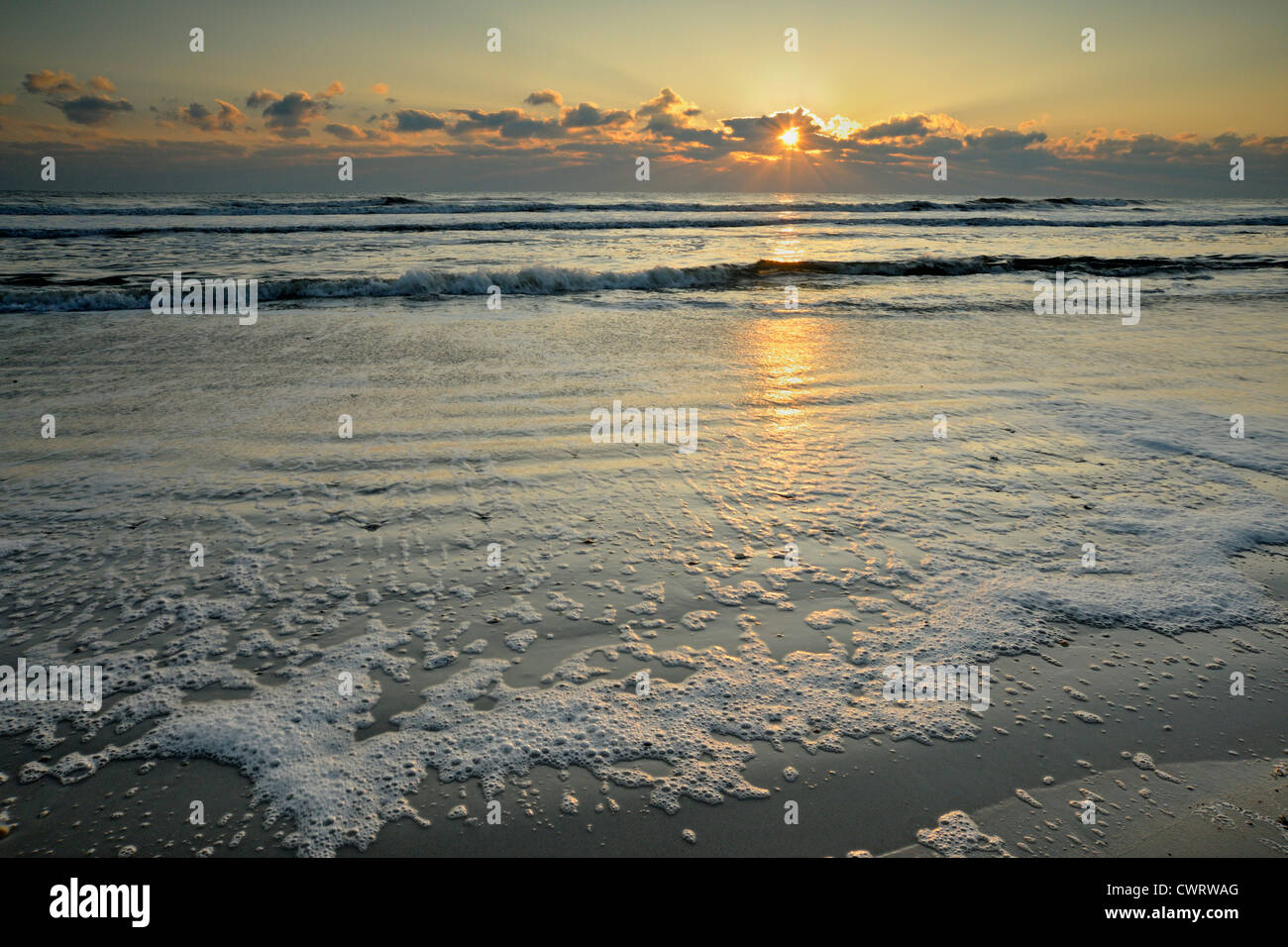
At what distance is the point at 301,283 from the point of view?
47.3ft

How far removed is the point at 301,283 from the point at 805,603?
569 inches

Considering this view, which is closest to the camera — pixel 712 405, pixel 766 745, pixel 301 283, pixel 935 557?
pixel 766 745

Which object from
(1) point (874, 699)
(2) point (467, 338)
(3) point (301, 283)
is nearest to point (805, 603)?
(1) point (874, 699)

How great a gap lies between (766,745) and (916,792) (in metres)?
0.55

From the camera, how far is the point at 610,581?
3752mm

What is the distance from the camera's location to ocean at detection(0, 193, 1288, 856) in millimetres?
2406

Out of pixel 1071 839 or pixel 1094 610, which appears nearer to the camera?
pixel 1071 839

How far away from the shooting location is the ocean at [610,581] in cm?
241

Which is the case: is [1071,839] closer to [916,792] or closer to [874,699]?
[916,792]

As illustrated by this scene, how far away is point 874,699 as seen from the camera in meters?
2.83
